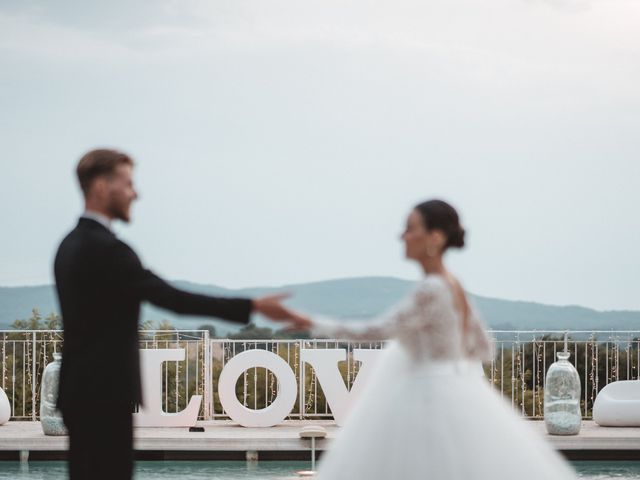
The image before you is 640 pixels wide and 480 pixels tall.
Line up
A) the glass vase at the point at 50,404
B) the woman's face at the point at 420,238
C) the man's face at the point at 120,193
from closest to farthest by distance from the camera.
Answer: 1. the man's face at the point at 120,193
2. the woman's face at the point at 420,238
3. the glass vase at the point at 50,404

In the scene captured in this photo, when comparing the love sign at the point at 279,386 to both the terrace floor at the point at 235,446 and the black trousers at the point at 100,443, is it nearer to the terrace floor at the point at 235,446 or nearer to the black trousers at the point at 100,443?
the terrace floor at the point at 235,446

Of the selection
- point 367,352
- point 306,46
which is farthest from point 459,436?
point 306,46

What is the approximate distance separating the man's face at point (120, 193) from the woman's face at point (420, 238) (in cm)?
101

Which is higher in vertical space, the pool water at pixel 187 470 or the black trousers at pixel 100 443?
the black trousers at pixel 100 443

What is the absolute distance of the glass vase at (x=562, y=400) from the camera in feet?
37.8

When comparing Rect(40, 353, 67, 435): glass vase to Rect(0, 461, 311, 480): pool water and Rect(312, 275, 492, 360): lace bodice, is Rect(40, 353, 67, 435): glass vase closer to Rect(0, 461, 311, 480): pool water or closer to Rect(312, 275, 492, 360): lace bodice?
Rect(0, 461, 311, 480): pool water

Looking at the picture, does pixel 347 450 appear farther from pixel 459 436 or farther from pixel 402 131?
pixel 402 131

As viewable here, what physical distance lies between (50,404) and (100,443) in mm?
8072

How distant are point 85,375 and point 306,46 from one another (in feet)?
96.8

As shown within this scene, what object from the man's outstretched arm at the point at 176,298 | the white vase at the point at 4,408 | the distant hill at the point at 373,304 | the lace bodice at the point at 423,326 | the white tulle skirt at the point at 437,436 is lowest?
the white vase at the point at 4,408

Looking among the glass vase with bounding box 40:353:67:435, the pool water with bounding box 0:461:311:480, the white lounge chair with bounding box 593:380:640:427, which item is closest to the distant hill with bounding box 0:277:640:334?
the white lounge chair with bounding box 593:380:640:427

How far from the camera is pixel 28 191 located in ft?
145

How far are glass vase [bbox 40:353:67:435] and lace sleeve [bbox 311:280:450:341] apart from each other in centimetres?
763

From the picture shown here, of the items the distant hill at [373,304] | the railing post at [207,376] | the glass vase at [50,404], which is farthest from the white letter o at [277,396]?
the distant hill at [373,304]
